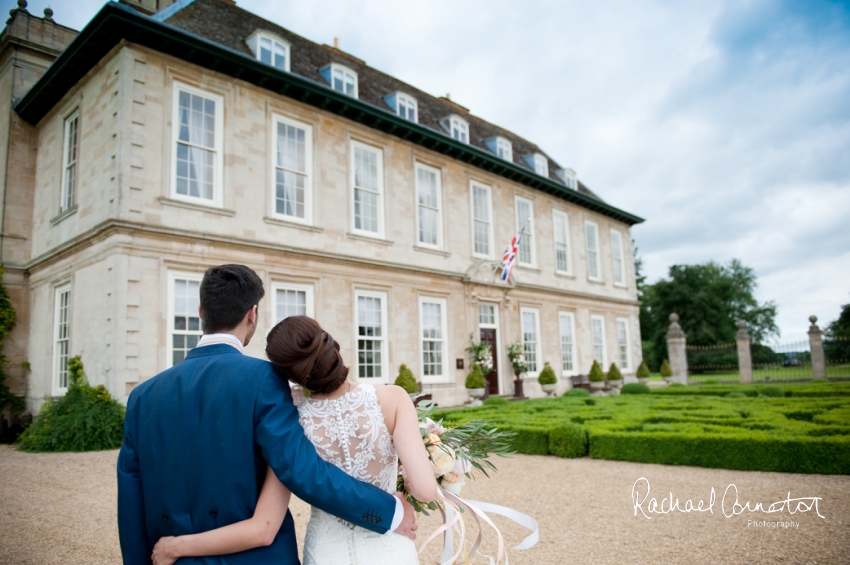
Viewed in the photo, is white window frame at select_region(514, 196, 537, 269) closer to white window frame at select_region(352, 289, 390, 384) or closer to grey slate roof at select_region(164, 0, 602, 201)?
grey slate roof at select_region(164, 0, 602, 201)

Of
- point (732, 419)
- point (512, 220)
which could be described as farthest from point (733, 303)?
point (732, 419)

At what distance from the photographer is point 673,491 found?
19.9 feet

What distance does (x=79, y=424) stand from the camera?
9.30 m

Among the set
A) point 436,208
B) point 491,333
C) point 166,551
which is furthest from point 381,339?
point 166,551

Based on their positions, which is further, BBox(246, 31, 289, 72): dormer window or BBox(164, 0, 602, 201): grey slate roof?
BBox(246, 31, 289, 72): dormer window

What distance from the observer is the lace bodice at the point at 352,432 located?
2035 millimetres

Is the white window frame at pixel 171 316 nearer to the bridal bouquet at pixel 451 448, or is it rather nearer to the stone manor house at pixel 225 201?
the stone manor house at pixel 225 201

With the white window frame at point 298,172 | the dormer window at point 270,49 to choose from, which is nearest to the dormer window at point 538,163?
the white window frame at point 298,172

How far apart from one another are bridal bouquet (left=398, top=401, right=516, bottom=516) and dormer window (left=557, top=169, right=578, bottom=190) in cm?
2197

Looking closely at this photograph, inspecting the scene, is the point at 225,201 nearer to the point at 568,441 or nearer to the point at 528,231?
the point at 568,441

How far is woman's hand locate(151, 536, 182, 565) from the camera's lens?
176 cm

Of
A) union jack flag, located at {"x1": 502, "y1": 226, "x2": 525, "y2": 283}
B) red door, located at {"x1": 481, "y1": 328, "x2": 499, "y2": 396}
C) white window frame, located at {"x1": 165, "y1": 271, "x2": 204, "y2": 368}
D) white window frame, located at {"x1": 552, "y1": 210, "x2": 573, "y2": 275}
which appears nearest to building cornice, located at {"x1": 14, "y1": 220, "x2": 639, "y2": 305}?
white window frame, located at {"x1": 165, "y1": 271, "x2": 204, "y2": 368}

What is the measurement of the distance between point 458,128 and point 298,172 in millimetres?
6901

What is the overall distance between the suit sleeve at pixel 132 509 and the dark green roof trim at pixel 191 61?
10.8 metres
